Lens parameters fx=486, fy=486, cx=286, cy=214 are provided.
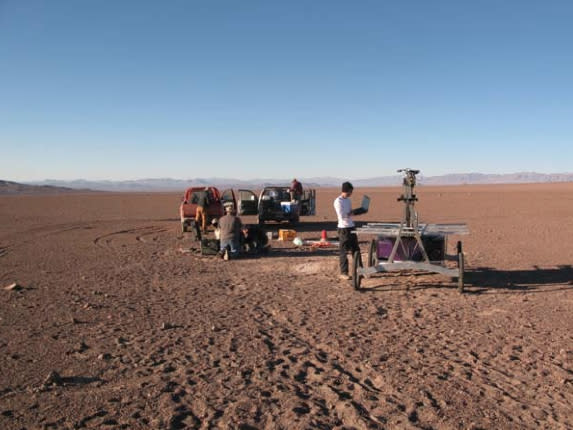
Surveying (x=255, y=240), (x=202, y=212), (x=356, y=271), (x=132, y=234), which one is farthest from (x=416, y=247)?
(x=132, y=234)

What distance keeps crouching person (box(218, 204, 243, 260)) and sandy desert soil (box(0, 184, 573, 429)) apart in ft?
3.24

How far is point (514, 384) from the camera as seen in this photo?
4664 mm

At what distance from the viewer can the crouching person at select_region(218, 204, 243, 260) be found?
37.6 feet

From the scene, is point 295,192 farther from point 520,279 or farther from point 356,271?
point 356,271

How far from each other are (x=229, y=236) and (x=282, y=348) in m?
6.15

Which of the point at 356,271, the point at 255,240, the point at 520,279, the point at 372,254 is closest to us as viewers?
the point at 356,271

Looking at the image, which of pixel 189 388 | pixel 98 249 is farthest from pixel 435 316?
pixel 98 249

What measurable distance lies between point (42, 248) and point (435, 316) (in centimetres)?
1155

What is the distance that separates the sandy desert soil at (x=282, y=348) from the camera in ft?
13.6

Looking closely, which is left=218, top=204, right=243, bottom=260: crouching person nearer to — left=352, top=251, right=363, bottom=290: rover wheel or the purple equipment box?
the purple equipment box

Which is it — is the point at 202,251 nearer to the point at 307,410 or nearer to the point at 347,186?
the point at 347,186

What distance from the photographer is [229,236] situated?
38.0ft

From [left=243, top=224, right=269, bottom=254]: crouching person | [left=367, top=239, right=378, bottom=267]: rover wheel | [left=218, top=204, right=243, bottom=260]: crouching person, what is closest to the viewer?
[left=367, top=239, right=378, bottom=267]: rover wheel

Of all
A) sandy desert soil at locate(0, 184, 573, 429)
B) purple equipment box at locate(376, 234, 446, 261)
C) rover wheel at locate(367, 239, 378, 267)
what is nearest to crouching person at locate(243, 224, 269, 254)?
sandy desert soil at locate(0, 184, 573, 429)
